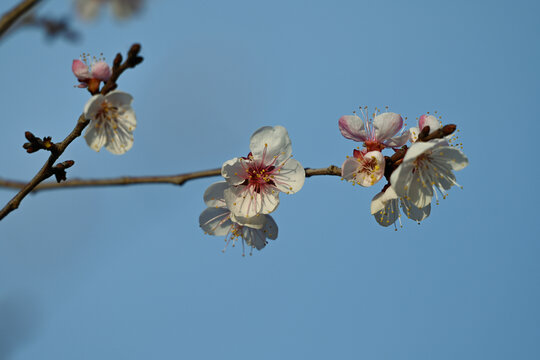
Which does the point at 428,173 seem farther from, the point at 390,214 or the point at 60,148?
the point at 60,148

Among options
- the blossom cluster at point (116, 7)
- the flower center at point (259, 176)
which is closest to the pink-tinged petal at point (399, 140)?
the flower center at point (259, 176)

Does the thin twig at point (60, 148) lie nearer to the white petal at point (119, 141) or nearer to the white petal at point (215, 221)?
the white petal at point (119, 141)

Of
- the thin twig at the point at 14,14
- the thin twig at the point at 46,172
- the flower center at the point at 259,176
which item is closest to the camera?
the thin twig at the point at 14,14

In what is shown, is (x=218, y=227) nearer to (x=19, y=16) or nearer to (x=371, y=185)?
(x=371, y=185)

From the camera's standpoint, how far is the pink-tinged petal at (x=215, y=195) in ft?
7.79

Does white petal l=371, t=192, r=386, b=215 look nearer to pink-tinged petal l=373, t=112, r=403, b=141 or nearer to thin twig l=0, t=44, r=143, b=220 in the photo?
pink-tinged petal l=373, t=112, r=403, b=141

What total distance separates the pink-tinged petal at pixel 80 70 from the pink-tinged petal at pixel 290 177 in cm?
94

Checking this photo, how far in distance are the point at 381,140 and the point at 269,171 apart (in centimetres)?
55

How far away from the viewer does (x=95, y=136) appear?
2.19m

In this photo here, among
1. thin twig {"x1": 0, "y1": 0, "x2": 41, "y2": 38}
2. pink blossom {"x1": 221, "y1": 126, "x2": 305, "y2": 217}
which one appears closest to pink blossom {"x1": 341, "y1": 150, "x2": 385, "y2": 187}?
pink blossom {"x1": 221, "y1": 126, "x2": 305, "y2": 217}

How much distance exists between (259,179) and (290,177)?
0.18 metres

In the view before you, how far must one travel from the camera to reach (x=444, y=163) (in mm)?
2168

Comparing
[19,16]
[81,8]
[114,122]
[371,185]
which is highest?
[81,8]

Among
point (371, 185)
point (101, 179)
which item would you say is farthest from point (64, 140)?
point (371, 185)
